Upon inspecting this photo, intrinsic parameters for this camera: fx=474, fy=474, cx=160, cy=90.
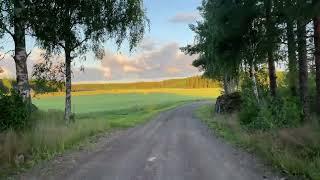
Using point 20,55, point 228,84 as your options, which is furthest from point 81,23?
point 228,84

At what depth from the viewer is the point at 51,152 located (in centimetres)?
1522

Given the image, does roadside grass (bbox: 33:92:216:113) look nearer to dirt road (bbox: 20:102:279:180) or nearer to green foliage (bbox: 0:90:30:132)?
green foliage (bbox: 0:90:30:132)

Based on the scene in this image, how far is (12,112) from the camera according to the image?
14664mm

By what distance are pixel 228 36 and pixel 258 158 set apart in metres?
14.5

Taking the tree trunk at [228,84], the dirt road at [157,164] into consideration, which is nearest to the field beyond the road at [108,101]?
the tree trunk at [228,84]

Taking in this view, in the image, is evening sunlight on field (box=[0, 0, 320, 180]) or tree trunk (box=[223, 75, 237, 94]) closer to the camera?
evening sunlight on field (box=[0, 0, 320, 180])

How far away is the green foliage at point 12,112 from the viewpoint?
14.6 meters

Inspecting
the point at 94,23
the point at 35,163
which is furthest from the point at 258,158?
the point at 94,23

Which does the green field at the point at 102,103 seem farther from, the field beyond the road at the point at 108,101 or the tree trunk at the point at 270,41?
the tree trunk at the point at 270,41

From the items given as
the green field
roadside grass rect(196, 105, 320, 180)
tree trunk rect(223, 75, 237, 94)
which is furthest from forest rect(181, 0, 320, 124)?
the green field

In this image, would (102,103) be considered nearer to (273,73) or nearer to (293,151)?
(273,73)

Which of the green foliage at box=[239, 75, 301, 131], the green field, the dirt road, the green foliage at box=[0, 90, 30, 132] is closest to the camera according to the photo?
the dirt road

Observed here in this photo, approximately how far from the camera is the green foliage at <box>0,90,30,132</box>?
47.8ft

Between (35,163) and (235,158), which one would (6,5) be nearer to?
(35,163)
